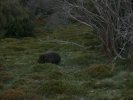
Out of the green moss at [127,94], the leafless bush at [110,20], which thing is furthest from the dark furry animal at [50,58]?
the green moss at [127,94]

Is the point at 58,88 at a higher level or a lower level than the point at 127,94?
lower

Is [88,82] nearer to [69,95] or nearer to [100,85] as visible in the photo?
[100,85]

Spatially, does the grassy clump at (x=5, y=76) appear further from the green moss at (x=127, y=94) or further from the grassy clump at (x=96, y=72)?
the green moss at (x=127, y=94)

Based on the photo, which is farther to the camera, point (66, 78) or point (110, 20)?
point (110, 20)

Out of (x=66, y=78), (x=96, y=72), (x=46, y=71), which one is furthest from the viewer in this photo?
(x=46, y=71)

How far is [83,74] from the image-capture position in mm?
24750

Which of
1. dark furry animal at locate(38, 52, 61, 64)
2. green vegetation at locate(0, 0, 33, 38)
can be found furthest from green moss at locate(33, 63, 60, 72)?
green vegetation at locate(0, 0, 33, 38)

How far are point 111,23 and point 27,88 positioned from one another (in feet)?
33.3

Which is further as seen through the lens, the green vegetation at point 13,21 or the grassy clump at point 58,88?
the green vegetation at point 13,21

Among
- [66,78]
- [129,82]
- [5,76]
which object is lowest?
[5,76]

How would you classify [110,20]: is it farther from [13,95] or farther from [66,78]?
[13,95]

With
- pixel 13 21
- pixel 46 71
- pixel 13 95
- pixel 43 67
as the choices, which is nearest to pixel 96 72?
pixel 46 71

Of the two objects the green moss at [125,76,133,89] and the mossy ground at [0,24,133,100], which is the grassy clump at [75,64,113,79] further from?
the green moss at [125,76,133,89]

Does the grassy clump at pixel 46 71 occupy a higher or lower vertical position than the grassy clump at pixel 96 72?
lower
